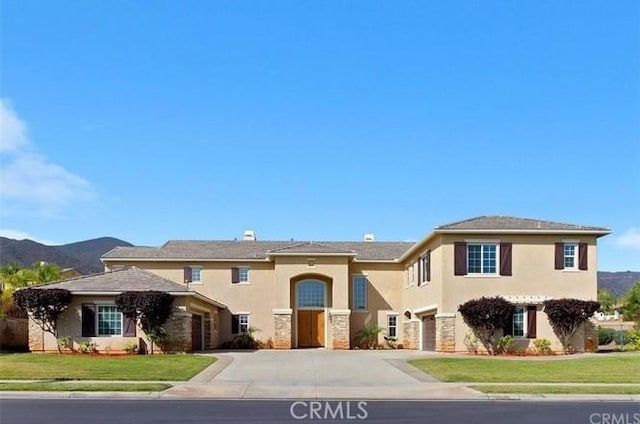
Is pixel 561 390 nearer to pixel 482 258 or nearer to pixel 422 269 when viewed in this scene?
pixel 482 258

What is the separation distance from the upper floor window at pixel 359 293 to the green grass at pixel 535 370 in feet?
53.0

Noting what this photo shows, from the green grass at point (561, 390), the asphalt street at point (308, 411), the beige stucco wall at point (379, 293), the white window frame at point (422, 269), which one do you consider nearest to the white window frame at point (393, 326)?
the beige stucco wall at point (379, 293)

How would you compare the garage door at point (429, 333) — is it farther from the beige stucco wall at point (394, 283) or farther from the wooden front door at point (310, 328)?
the wooden front door at point (310, 328)

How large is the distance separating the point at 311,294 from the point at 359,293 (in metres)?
3.11

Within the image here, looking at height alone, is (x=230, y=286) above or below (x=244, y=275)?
below

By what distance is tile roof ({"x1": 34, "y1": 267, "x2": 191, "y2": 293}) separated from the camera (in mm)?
32969

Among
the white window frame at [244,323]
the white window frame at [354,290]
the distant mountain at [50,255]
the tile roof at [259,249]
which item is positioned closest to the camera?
the tile roof at [259,249]

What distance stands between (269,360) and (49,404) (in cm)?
1450

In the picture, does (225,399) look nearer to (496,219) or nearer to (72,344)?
(72,344)

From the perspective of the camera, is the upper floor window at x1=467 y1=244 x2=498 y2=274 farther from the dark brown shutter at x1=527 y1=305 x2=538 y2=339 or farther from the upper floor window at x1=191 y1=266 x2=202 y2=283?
the upper floor window at x1=191 y1=266 x2=202 y2=283

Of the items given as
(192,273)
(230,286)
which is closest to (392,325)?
(230,286)

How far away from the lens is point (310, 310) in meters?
43.8

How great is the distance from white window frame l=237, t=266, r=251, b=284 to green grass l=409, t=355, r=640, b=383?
18.0 meters

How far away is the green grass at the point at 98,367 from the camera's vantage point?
68.3ft
